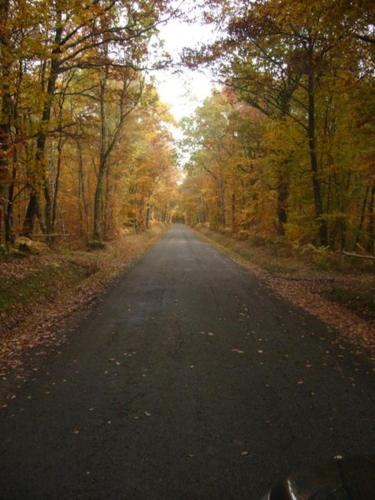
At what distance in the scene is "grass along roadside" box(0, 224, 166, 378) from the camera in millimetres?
6938

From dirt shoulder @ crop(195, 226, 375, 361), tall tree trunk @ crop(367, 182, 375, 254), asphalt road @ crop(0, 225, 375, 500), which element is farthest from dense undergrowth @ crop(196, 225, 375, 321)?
tall tree trunk @ crop(367, 182, 375, 254)

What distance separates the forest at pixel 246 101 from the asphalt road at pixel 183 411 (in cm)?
695

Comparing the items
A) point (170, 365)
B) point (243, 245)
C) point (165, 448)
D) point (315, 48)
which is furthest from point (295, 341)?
point (243, 245)

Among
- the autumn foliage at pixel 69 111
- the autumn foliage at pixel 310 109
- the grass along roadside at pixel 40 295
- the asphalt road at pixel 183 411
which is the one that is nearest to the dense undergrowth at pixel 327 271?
the autumn foliage at pixel 310 109

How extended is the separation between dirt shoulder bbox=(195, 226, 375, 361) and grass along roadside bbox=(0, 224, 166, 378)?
5729mm

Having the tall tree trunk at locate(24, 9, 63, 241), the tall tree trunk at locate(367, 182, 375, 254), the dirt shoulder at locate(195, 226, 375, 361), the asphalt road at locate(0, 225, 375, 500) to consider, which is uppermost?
the tall tree trunk at locate(24, 9, 63, 241)

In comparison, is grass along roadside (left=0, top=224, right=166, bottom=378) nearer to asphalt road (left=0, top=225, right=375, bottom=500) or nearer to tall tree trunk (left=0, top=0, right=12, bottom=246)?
asphalt road (left=0, top=225, right=375, bottom=500)

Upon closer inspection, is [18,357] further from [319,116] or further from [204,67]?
[319,116]

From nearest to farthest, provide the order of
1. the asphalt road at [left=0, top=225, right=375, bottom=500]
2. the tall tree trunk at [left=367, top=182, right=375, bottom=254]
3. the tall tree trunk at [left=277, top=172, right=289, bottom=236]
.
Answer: the asphalt road at [left=0, top=225, right=375, bottom=500]
the tall tree trunk at [left=367, top=182, right=375, bottom=254]
the tall tree trunk at [left=277, top=172, right=289, bottom=236]

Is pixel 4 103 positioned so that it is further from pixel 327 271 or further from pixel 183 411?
pixel 327 271

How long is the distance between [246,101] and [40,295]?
1530 centimetres

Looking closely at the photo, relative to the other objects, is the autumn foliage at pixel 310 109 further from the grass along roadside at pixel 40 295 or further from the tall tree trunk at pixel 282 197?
the grass along roadside at pixel 40 295

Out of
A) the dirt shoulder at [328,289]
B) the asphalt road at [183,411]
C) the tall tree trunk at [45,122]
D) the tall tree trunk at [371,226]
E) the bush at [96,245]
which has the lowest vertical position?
the asphalt road at [183,411]

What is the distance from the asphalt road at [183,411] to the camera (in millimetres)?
3297
